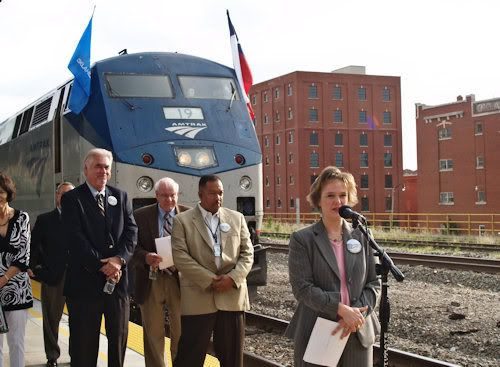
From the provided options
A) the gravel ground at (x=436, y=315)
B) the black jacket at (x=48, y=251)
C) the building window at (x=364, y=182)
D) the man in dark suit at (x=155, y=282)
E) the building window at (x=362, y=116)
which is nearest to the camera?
the man in dark suit at (x=155, y=282)

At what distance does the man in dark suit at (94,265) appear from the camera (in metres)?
5.46

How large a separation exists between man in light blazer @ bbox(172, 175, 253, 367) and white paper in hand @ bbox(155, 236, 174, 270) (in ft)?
1.51

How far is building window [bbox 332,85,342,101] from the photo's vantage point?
229 ft

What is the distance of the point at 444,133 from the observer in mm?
57594

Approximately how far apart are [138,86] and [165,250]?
511cm

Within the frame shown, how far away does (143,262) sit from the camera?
6441mm

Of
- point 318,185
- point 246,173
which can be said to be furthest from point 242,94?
point 318,185

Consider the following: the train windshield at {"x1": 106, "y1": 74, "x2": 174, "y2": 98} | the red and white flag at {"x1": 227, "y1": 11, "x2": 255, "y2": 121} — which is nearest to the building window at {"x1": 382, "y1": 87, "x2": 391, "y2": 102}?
the red and white flag at {"x1": 227, "y1": 11, "x2": 255, "y2": 121}

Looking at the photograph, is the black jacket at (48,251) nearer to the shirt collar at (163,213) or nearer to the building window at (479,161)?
the shirt collar at (163,213)

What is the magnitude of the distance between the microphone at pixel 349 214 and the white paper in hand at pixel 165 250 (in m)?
2.37

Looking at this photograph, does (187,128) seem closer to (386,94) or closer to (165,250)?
(165,250)

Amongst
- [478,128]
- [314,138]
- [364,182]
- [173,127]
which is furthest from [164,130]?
[364,182]

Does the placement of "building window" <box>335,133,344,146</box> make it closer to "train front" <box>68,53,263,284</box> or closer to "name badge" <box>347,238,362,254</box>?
"train front" <box>68,53,263,284</box>

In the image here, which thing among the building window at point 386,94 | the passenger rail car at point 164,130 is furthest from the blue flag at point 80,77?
the building window at point 386,94
